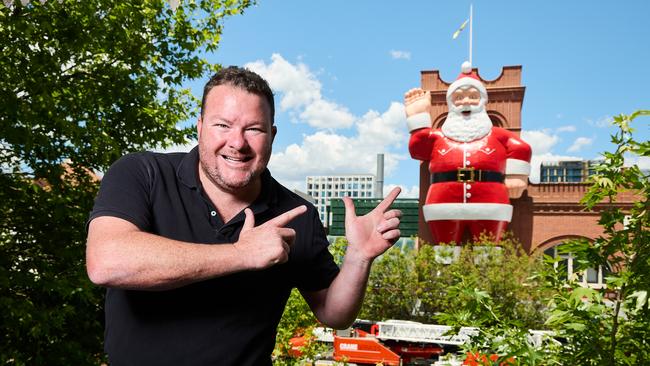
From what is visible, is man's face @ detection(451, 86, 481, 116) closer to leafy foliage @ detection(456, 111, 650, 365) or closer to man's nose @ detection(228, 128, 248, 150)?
leafy foliage @ detection(456, 111, 650, 365)

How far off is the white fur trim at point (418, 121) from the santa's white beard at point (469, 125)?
107 cm

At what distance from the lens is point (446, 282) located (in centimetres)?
2284

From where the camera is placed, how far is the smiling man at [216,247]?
153cm

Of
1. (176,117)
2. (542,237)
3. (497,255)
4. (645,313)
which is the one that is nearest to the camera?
(645,313)

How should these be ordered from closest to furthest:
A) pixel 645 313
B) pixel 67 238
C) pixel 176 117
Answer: pixel 645 313, pixel 67 238, pixel 176 117

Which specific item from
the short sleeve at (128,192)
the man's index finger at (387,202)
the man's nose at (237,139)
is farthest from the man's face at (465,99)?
the short sleeve at (128,192)

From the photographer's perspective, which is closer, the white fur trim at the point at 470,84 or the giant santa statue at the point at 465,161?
the white fur trim at the point at 470,84

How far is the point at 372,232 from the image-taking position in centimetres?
220

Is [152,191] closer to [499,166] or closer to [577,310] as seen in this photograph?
[577,310]

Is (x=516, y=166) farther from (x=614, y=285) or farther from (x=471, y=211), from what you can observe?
(x=614, y=285)

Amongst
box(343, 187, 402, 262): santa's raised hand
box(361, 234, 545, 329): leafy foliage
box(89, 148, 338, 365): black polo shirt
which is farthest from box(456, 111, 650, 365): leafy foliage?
box(361, 234, 545, 329): leafy foliage

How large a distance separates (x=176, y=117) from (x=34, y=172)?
8.03 feet

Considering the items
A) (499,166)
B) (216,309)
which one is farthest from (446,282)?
(216,309)

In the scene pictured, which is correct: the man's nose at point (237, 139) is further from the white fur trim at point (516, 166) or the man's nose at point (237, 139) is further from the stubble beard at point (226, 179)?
the white fur trim at point (516, 166)
